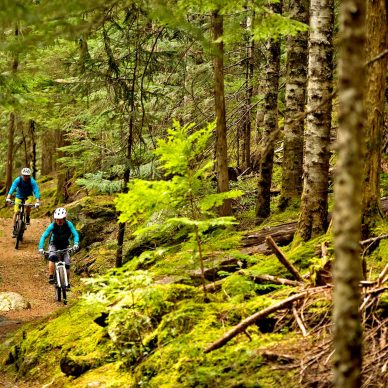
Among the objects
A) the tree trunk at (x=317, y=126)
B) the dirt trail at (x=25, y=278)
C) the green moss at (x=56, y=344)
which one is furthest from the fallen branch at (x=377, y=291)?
the dirt trail at (x=25, y=278)

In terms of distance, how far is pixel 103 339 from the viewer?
22.1 ft

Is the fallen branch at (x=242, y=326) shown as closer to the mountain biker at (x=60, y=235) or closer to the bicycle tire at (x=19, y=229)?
the mountain biker at (x=60, y=235)

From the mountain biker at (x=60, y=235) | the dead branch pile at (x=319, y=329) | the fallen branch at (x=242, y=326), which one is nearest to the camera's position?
the dead branch pile at (x=319, y=329)

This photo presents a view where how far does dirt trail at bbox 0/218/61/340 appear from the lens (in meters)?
11.2

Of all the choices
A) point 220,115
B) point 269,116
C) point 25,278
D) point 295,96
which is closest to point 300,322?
point 220,115

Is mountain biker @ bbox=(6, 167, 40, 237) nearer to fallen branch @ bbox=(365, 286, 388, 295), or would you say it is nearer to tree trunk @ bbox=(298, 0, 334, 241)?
tree trunk @ bbox=(298, 0, 334, 241)

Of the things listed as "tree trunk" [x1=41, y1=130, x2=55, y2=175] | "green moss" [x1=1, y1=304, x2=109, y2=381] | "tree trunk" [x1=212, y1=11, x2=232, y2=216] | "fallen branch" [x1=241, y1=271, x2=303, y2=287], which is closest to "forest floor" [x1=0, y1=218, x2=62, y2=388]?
"green moss" [x1=1, y1=304, x2=109, y2=381]

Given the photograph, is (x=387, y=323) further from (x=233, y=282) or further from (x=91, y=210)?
(x=91, y=210)

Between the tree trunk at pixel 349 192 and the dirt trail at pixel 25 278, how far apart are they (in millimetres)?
8889

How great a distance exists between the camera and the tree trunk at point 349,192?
6.88 ft

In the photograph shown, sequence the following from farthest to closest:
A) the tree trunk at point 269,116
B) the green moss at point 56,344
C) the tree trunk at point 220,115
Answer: the tree trunk at point 269,116, the tree trunk at point 220,115, the green moss at point 56,344

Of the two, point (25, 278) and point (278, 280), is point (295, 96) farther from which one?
point (25, 278)

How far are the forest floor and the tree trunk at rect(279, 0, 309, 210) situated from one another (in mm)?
5972

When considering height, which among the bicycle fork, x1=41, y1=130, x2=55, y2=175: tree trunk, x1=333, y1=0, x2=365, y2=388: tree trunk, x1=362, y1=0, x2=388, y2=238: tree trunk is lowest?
the bicycle fork
